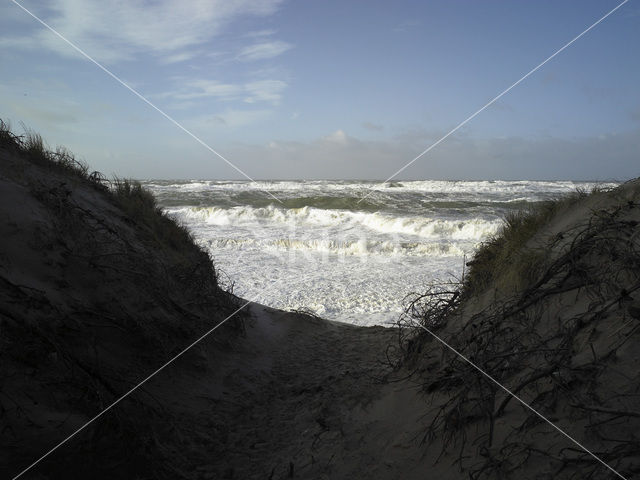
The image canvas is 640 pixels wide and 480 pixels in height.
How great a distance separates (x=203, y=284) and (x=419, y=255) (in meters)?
10.5

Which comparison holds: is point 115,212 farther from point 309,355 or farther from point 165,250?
point 309,355

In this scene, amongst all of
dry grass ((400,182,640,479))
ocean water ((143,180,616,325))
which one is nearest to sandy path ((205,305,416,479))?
dry grass ((400,182,640,479))


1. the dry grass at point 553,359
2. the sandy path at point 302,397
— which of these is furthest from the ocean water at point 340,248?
the dry grass at point 553,359

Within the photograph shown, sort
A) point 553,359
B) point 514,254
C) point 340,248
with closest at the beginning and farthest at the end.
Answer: point 553,359, point 514,254, point 340,248

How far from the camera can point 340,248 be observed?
56.3 ft

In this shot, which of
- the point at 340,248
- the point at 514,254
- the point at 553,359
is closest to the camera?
the point at 553,359

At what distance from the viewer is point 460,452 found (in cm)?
292

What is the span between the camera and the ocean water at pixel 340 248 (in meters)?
10.7

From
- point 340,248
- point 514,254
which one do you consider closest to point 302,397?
point 514,254

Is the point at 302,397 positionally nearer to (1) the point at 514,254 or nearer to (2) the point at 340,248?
(1) the point at 514,254

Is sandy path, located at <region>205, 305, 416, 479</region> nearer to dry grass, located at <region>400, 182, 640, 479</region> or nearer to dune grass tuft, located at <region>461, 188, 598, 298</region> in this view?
dry grass, located at <region>400, 182, 640, 479</region>

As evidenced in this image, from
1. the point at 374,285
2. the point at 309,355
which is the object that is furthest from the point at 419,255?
the point at 309,355

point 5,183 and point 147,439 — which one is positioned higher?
point 5,183

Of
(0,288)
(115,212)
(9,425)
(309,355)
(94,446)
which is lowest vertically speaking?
(309,355)
